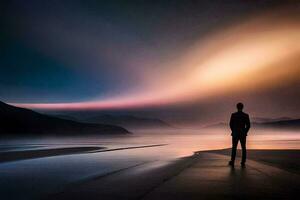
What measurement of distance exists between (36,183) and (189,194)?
16.2ft

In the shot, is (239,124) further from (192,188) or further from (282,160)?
(192,188)

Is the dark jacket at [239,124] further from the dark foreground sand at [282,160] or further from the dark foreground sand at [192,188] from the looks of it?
the dark foreground sand at [192,188]

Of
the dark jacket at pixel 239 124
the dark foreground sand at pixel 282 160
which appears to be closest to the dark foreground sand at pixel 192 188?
the dark foreground sand at pixel 282 160

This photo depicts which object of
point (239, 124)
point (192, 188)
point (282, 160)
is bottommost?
point (192, 188)

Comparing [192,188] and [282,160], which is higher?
[282,160]

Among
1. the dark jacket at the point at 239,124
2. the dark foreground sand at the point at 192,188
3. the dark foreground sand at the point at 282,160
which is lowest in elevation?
the dark foreground sand at the point at 192,188

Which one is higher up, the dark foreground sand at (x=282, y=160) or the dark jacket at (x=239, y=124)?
the dark jacket at (x=239, y=124)

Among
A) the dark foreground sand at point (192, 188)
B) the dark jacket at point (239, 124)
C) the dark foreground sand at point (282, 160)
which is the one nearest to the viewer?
the dark foreground sand at point (192, 188)

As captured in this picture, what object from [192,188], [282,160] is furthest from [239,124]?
[192,188]

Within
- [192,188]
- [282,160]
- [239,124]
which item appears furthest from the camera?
[282,160]

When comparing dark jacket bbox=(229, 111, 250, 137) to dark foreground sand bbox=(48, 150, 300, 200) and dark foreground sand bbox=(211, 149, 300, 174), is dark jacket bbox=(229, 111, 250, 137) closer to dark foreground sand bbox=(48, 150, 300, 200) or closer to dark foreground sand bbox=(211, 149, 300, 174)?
dark foreground sand bbox=(211, 149, 300, 174)

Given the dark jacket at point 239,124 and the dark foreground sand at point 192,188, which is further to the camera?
the dark jacket at point 239,124

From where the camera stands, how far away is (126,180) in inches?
455

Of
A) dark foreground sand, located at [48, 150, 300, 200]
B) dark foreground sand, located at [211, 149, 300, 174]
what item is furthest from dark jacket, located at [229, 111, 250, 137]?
dark foreground sand, located at [48, 150, 300, 200]
